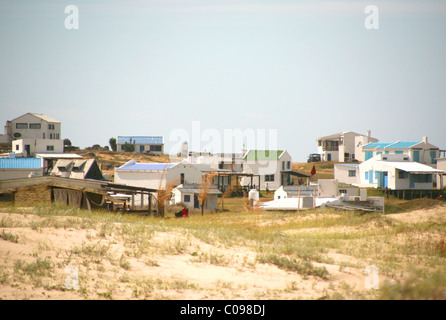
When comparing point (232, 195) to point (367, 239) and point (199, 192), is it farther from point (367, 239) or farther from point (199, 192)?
point (367, 239)

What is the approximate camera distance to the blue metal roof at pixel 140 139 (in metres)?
109

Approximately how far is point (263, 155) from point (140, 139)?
151ft

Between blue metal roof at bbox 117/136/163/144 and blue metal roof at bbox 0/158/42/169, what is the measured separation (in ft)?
171

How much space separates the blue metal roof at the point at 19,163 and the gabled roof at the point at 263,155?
2712 cm

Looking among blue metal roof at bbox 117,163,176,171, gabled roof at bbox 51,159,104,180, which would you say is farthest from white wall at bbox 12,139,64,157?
blue metal roof at bbox 117,163,176,171

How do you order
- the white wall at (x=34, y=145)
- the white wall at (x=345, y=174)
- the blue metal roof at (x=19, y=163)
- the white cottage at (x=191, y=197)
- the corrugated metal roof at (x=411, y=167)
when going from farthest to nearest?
the white wall at (x=34, y=145)
the white wall at (x=345, y=174)
the corrugated metal roof at (x=411, y=167)
the blue metal roof at (x=19, y=163)
the white cottage at (x=191, y=197)

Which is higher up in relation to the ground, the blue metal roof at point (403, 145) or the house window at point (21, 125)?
the house window at point (21, 125)

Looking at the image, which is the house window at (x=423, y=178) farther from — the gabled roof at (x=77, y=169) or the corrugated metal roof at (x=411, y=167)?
the gabled roof at (x=77, y=169)

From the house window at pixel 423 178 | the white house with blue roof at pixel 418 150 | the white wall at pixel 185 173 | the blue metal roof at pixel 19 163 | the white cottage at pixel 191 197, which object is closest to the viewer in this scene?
the white cottage at pixel 191 197

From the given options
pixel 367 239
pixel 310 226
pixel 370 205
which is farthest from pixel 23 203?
pixel 370 205

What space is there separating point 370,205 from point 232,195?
949 inches

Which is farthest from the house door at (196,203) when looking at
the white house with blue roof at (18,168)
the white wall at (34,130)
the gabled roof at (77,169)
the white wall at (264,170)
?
the white wall at (34,130)

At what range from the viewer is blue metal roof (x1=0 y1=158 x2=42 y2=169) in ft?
175

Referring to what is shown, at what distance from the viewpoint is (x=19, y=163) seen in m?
54.7
